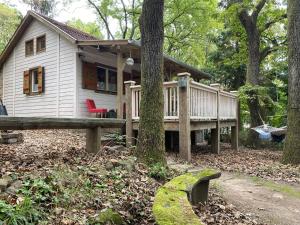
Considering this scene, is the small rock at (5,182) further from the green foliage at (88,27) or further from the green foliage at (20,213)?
the green foliage at (88,27)

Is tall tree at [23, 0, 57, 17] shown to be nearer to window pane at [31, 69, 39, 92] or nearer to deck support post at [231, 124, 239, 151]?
window pane at [31, 69, 39, 92]

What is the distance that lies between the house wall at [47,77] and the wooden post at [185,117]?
5.91 m

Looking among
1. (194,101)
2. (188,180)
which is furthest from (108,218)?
(194,101)

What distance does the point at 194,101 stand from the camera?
7809 millimetres

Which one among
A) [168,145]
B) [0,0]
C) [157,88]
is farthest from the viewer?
[0,0]

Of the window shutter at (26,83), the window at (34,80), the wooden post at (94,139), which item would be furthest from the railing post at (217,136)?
the window shutter at (26,83)

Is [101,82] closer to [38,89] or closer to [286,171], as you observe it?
[38,89]

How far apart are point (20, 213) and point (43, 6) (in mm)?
27759

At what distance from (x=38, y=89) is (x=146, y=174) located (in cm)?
1022

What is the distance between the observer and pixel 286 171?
6.91 meters

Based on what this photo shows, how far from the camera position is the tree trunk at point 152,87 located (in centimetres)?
510

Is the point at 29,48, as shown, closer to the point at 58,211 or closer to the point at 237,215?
the point at 58,211

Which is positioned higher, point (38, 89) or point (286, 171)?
point (38, 89)

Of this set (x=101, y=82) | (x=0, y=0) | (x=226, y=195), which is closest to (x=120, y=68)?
(x=101, y=82)
